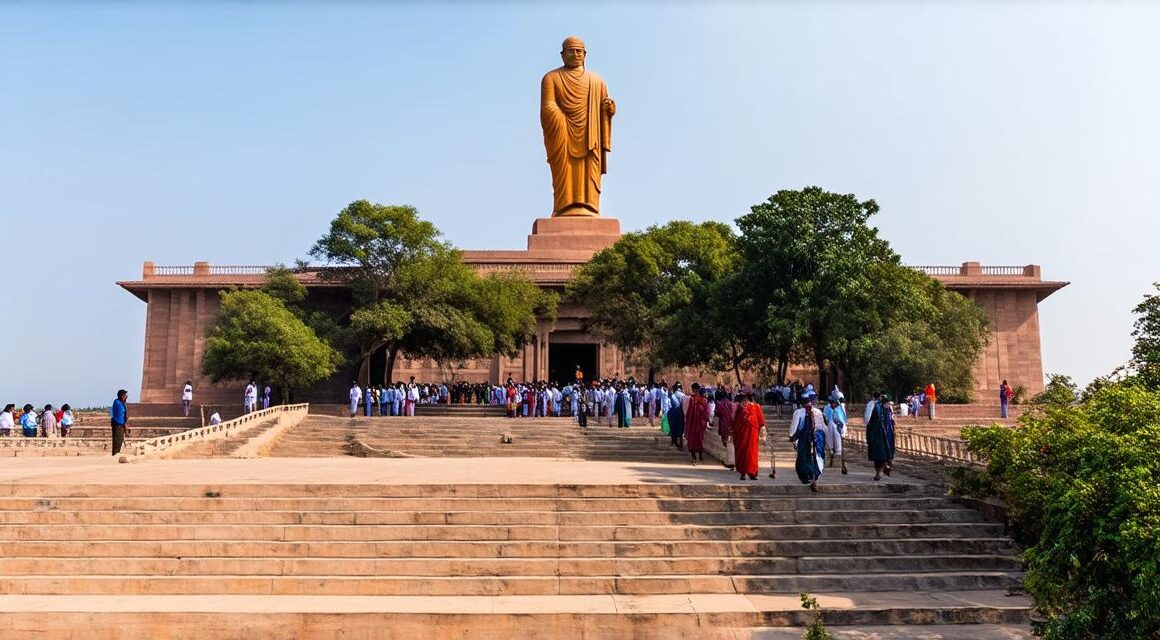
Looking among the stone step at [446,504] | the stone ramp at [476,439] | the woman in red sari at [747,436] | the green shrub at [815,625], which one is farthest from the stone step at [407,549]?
the stone ramp at [476,439]

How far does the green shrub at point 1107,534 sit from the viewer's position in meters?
5.52

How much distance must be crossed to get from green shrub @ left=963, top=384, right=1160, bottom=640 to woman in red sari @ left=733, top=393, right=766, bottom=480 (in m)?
4.26

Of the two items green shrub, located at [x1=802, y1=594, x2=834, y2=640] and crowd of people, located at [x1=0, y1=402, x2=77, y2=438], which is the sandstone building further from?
green shrub, located at [x1=802, y1=594, x2=834, y2=640]

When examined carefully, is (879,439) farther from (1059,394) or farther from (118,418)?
(118,418)

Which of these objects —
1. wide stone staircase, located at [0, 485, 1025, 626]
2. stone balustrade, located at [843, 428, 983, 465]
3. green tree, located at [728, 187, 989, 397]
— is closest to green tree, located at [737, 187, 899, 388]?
green tree, located at [728, 187, 989, 397]

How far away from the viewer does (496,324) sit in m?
27.6

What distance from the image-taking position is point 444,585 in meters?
8.05

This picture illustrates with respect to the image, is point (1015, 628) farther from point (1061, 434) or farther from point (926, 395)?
point (926, 395)

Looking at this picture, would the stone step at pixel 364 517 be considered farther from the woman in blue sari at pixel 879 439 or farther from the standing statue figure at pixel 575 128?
the standing statue figure at pixel 575 128

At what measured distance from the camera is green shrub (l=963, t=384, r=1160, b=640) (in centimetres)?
552

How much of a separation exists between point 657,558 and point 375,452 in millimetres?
9618

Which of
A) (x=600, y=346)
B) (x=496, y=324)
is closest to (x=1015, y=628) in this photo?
(x=496, y=324)

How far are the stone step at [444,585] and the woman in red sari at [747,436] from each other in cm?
300

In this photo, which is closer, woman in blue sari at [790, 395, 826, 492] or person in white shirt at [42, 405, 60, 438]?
woman in blue sari at [790, 395, 826, 492]
